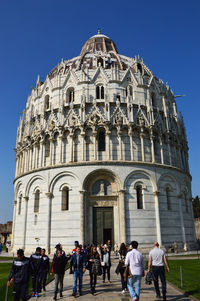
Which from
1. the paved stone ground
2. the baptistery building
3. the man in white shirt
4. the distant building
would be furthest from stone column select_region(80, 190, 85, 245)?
the distant building

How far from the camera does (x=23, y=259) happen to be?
26.9ft

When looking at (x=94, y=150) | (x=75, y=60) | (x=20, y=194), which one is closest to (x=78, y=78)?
(x=75, y=60)

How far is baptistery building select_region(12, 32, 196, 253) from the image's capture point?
2895cm

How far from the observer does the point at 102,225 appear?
29062 mm

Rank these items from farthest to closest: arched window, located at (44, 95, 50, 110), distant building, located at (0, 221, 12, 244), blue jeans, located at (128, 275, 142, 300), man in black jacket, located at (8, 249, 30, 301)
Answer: distant building, located at (0, 221, 12, 244) < arched window, located at (44, 95, 50, 110) < blue jeans, located at (128, 275, 142, 300) < man in black jacket, located at (8, 249, 30, 301)

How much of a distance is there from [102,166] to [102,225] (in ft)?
22.7

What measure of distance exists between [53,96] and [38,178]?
1197 centimetres

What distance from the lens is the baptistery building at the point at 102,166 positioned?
2895cm

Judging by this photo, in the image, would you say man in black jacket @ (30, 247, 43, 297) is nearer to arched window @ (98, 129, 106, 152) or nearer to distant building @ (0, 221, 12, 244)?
arched window @ (98, 129, 106, 152)

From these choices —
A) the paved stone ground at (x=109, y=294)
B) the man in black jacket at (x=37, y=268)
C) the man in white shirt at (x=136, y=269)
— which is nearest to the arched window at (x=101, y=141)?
the paved stone ground at (x=109, y=294)

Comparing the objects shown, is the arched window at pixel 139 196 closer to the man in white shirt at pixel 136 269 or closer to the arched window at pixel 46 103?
the arched window at pixel 46 103

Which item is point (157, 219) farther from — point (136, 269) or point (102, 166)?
point (136, 269)

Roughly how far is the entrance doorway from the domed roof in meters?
29.4

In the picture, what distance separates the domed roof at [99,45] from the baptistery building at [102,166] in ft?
30.5
